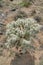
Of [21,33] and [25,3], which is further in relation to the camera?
[25,3]

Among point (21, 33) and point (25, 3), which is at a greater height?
point (21, 33)

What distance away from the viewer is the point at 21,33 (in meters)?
11.0

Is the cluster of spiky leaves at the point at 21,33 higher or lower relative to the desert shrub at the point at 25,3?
higher

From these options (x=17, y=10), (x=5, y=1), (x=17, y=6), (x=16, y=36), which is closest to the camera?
(x=16, y=36)

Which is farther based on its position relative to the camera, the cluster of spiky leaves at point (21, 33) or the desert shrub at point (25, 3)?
the desert shrub at point (25, 3)

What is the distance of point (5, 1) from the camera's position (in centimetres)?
1914

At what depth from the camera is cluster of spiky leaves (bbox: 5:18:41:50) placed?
10.9 m

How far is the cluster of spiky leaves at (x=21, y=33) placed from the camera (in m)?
10.9

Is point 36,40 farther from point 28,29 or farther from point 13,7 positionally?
point 13,7

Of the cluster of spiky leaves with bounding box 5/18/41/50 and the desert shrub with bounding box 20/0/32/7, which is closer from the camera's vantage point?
the cluster of spiky leaves with bounding box 5/18/41/50

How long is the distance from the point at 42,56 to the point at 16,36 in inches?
56.6

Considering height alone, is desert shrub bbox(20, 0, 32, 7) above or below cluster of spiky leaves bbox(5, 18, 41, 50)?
below

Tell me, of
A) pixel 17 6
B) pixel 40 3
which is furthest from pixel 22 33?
pixel 40 3

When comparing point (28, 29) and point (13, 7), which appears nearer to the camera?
point (28, 29)
